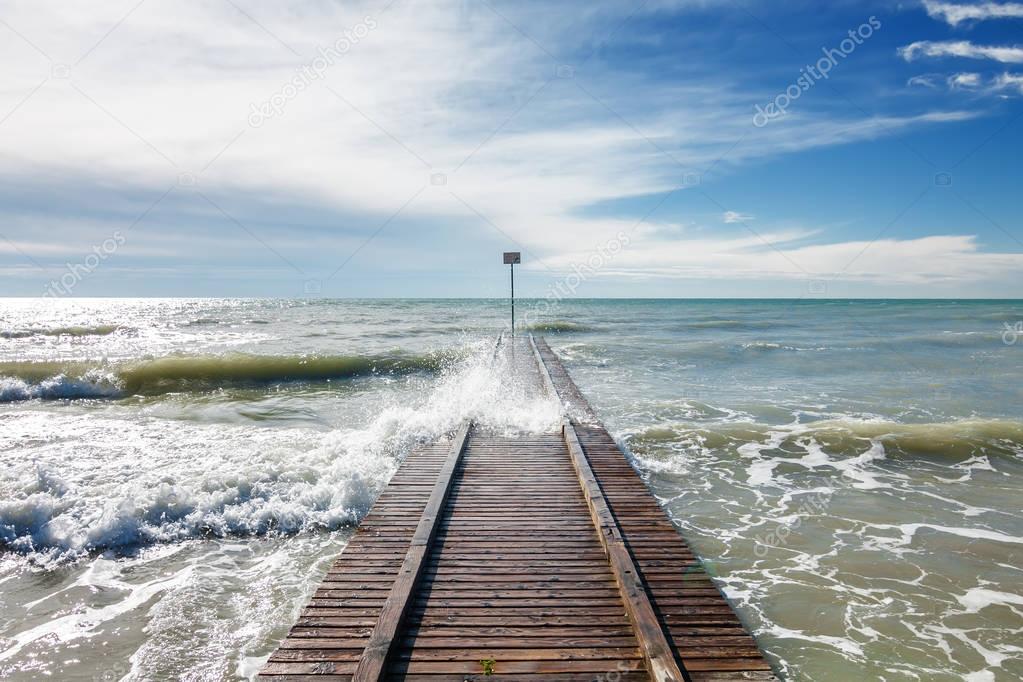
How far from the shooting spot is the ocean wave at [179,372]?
17969mm

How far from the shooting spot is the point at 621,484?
7445 millimetres

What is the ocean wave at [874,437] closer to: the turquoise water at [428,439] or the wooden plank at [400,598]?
the turquoise water at [428,439]

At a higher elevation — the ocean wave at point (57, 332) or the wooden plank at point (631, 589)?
the ocean wave at point (57, 332)

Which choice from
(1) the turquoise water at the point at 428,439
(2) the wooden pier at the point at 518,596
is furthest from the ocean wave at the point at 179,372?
(2) the wooden pier at the point at 518,596

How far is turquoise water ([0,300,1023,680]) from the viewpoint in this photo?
4.92m

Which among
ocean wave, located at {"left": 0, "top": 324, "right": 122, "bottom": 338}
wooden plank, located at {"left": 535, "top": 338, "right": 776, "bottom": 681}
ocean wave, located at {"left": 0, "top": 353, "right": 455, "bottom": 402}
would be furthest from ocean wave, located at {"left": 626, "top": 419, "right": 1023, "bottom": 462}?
ocean wave, located at {"left": 0, "top": 324, "right": 122, "bottom": 338}

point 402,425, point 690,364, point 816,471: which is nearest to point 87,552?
point 402,425

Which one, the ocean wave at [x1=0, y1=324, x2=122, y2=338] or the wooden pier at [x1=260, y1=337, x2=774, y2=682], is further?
the ocean wave at [x1=0, y1=324, x2=122, y2=338]

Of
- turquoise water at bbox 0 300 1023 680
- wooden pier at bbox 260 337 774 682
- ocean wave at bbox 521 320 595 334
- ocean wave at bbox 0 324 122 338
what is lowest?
turquoise water at bbox 0 300 1023 680

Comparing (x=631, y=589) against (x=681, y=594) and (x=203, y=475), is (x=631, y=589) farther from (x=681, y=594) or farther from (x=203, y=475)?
(x=203, y=475)

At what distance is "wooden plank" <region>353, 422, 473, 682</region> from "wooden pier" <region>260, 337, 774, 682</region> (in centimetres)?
1

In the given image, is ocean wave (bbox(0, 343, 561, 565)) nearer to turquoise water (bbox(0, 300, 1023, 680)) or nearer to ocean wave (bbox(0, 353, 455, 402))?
turquoise water (bbox(0, 300, 1023, 680))

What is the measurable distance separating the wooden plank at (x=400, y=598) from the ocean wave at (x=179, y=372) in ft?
52.9

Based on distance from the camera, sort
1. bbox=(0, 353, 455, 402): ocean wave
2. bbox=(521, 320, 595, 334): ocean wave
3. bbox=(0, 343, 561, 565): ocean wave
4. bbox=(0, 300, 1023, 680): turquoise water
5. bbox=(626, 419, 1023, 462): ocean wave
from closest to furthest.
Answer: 1. bbox=(0, 300, 1023, 680): turquoise water
2. bbox=(0, 343, 561, 565): ocean wave
3. bbox=(626, 419, 1023, 462): ocean wave
4. bbox=(0, 353, 455, 402): ocean wave
5. bbox=(521, 320, 595, 334): ocean wave
